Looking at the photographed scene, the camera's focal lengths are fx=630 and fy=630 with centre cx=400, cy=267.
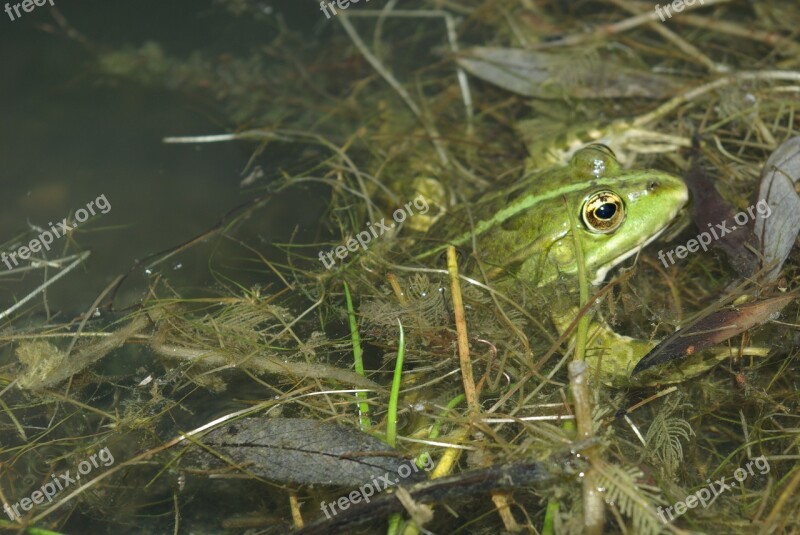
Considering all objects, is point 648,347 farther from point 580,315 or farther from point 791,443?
point 791,443

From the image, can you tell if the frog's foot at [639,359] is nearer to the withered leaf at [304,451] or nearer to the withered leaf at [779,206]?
the withered leaf at [779,206]

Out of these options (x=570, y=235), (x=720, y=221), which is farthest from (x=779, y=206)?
(x=570, y=235)

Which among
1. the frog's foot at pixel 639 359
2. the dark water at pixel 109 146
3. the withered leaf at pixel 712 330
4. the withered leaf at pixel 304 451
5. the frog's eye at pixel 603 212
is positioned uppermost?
the dark water at pixel 109 146

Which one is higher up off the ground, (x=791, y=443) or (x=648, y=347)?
(x=648, y=347)

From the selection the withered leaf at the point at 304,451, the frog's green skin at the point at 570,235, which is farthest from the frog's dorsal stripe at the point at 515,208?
the withered leaf at the point at 304,451

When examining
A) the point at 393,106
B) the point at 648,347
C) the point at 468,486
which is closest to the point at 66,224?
the point at 393,106

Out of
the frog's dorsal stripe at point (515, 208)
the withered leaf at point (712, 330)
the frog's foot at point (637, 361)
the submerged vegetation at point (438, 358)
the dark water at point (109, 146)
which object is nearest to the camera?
the submerged vegetation at point (438, 358)
